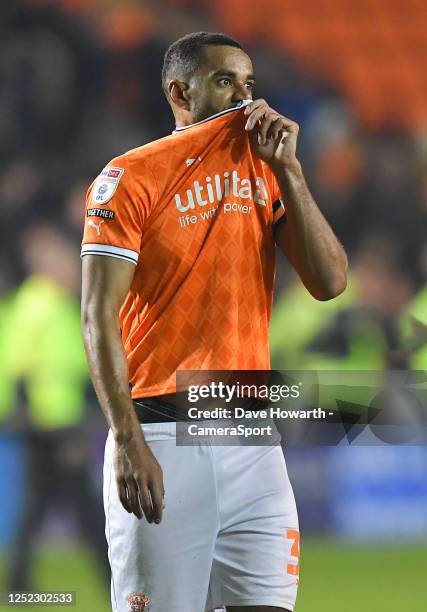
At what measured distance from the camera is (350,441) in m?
4.13

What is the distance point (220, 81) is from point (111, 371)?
68cm

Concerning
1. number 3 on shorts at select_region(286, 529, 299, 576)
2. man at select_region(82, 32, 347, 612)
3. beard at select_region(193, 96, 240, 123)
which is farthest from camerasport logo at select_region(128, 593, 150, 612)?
beard at select_region(193, 96, 240, 123)

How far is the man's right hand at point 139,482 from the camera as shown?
5.34 feet

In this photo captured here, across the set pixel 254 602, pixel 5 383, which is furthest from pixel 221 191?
pixel 5 383

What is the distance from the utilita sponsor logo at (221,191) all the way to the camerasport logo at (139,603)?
0.69 metres

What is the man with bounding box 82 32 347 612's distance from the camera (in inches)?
69.1

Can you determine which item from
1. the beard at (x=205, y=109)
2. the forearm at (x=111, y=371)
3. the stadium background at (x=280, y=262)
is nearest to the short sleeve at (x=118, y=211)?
the forearm at (x=111, y=371)

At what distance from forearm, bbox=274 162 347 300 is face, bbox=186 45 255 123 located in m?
0.26

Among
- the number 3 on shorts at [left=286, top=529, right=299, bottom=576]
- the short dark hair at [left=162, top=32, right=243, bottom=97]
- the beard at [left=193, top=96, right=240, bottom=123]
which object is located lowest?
the number 3 on shorts at [left=286, top=529, right=299, bottom=576]

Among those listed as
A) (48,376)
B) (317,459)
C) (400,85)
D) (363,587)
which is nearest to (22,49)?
(48,376)

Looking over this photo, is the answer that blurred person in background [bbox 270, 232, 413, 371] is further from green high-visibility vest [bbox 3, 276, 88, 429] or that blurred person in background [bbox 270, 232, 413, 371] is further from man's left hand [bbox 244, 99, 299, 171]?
man's left hand [bbox 244, 99, 299, 171]

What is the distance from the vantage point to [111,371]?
66.5 inches

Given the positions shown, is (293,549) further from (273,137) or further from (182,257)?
(273,137)

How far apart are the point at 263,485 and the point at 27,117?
3.18 meters
